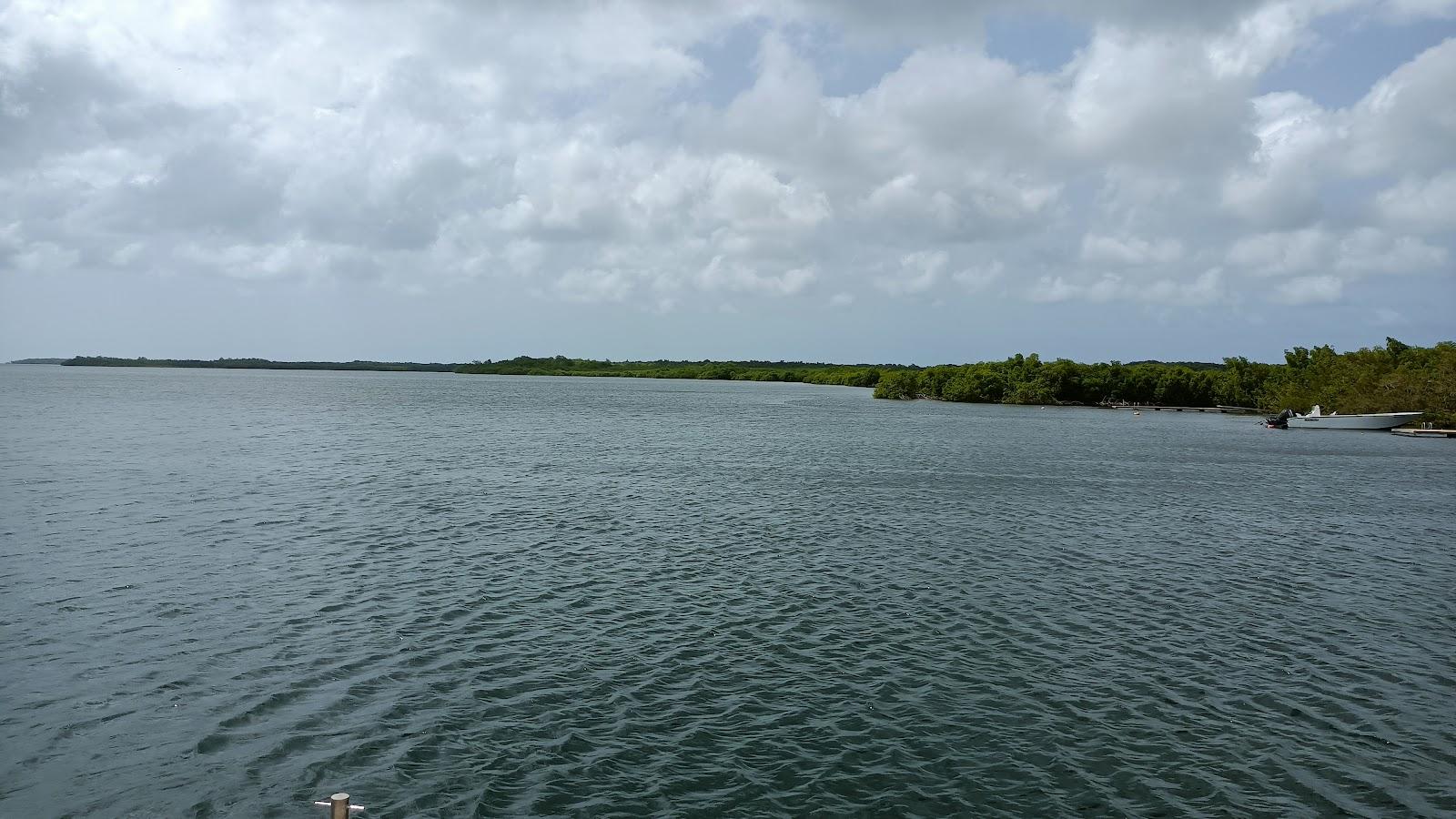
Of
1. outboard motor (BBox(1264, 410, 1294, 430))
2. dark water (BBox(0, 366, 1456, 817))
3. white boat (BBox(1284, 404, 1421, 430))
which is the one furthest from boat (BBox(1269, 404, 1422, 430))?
dark water (BBox(0, 366, 1456, 817))

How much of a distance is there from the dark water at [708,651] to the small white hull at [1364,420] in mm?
90365

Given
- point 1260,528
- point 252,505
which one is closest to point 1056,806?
point 1260,528

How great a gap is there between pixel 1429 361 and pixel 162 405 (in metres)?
187

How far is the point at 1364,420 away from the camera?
127 m

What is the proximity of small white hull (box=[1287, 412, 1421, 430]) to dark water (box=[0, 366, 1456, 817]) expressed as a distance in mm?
90365

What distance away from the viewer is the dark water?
15.4 m

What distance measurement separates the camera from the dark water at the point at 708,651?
15.4m

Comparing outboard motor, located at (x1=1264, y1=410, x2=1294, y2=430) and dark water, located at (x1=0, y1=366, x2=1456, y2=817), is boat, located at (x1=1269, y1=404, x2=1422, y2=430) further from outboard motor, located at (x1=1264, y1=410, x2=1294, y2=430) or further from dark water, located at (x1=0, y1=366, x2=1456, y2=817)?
dark water, located at (x1=0, y1=366, x2=1456, y2=817)

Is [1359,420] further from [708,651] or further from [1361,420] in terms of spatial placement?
[708,651]

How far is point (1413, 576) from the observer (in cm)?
3222

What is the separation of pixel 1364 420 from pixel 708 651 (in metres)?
138

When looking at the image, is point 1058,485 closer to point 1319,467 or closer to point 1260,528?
point 1260,528

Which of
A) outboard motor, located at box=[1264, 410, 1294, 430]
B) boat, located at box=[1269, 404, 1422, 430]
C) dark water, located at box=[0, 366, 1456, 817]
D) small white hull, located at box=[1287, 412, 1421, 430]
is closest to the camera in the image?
dark water, located at box=[0, 366, 1456, 817]

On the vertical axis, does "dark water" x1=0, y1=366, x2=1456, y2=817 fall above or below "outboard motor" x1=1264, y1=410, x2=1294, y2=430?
below
